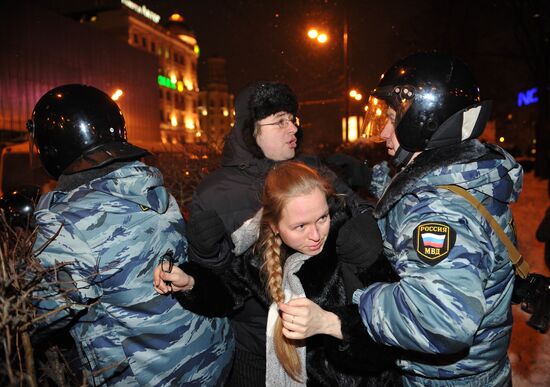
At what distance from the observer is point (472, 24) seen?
17.0 meters

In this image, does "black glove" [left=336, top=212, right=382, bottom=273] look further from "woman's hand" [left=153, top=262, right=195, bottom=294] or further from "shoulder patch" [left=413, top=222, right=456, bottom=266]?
"woman's hand" [left=153, top=262, right=195, bottom=294]

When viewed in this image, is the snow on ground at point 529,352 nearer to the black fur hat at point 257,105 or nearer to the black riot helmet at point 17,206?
the black fur hat at point 257,105

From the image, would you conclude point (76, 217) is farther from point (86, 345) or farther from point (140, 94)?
point (140, 94)

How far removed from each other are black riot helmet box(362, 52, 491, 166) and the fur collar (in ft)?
0.24

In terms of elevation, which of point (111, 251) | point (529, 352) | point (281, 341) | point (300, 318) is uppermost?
point (111, 251)

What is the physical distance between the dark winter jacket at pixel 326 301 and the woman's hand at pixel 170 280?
6cm

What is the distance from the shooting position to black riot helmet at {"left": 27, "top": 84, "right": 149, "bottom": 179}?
7.29ft

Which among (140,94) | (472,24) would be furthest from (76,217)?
(140,94)

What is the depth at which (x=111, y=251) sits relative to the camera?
6.21 ft

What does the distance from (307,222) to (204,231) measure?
59 cm

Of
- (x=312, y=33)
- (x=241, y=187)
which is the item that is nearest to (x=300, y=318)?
(x=241, y=187)

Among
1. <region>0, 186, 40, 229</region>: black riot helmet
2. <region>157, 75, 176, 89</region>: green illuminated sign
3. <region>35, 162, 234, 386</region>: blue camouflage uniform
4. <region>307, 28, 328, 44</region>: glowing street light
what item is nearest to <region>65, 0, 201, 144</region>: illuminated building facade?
<region>157, 75, 176, 89</region>: green illuminated sign

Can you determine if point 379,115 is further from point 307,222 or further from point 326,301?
point 326,301

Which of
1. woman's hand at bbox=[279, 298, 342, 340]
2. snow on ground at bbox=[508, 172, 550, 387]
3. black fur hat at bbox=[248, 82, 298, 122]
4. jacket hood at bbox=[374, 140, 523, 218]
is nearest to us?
woman's hand at bbox=[279, 298, 342, 340]
